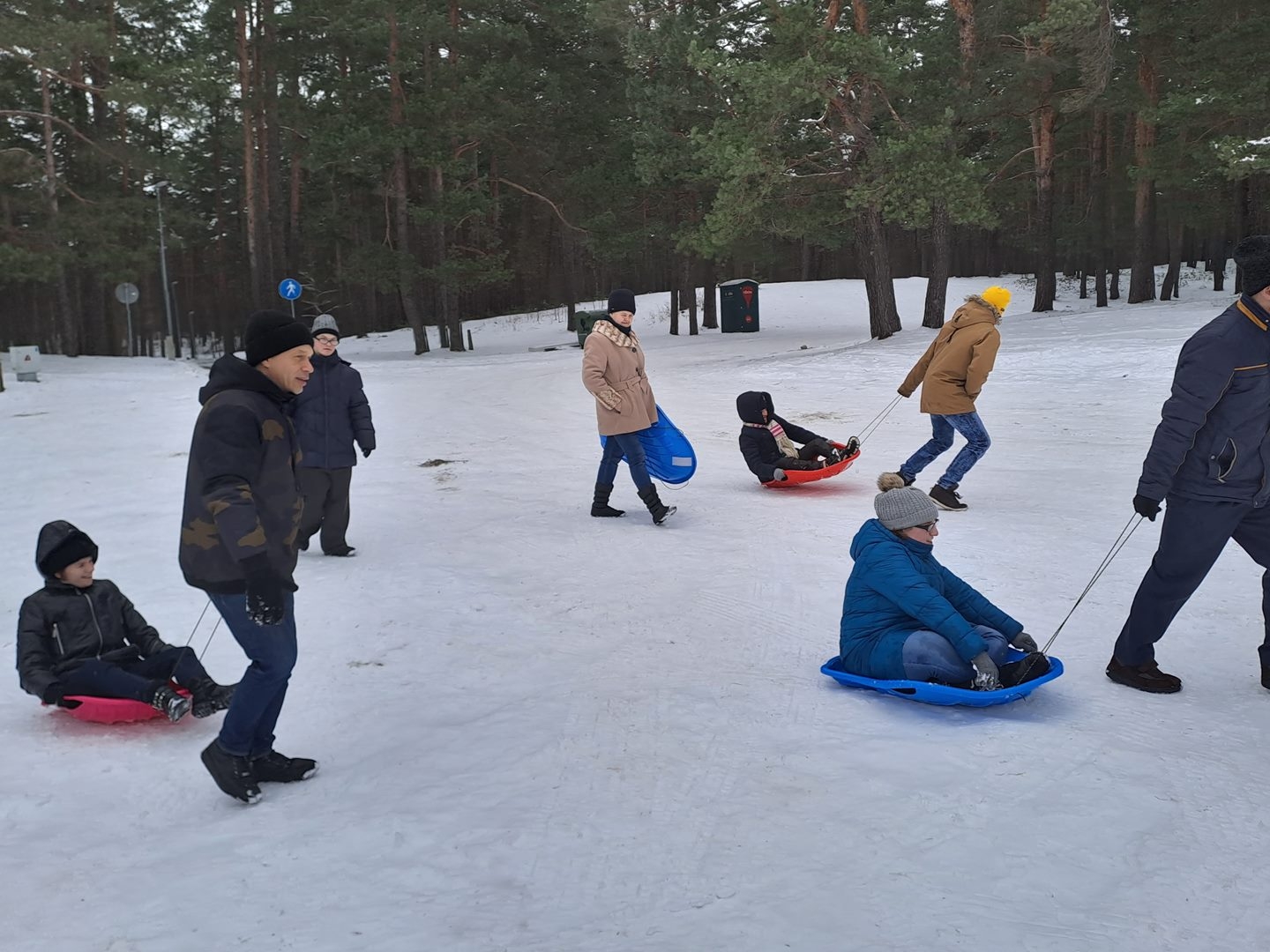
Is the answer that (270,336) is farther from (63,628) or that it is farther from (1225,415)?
(1225,415)

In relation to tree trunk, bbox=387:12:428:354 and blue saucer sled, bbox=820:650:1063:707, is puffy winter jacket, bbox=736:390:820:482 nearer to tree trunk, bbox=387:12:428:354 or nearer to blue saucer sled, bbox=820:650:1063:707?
blue saucer sled, bbox=820:650:1063:707

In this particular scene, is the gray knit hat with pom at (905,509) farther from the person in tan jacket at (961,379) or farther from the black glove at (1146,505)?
the person in tan jacket at (961,379)

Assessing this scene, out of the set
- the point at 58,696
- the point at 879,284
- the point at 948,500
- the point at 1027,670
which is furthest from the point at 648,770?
the point at 879,284

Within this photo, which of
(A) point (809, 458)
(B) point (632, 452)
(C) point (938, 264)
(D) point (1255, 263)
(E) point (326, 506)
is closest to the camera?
(D) point (1255, 263)

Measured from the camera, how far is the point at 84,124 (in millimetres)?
37406

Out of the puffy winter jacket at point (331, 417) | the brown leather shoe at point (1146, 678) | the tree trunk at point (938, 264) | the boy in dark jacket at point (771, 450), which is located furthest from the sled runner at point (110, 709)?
the tree trunk at point (938, 264)

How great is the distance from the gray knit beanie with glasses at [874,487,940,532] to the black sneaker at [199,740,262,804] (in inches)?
109

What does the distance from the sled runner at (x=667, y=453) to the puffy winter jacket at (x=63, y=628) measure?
4493 mm

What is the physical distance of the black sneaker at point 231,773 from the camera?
12.6 feet

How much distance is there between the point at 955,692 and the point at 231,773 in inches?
115

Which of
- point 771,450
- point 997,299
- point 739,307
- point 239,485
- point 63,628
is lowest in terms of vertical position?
point 63,628

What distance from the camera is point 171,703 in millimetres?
4551

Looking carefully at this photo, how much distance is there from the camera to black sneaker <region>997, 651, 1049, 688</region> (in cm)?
457

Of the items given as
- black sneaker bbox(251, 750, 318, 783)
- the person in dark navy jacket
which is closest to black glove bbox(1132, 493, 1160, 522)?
the person in dark navy jacket
